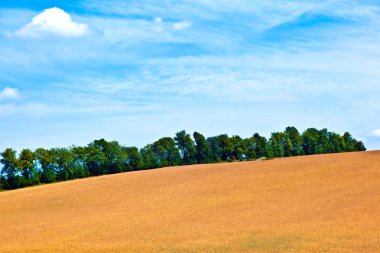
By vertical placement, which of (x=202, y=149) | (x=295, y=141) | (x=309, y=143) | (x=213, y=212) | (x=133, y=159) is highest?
(x=202, y=149)

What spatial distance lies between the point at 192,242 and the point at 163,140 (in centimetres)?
6210

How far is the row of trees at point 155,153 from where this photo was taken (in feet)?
215

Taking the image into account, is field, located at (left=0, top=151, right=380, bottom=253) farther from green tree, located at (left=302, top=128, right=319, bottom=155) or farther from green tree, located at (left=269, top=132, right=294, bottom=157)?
green tree, located at (left=302, top=128, right=319, bottom=155)

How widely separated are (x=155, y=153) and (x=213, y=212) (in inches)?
2058

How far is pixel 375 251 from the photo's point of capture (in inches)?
789

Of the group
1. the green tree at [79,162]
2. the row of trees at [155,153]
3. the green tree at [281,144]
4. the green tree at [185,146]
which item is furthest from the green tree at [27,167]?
the green tree at [281,144]

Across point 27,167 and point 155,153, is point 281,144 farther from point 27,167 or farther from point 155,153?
point 27,167

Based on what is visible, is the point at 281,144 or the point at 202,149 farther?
the point at 281,144

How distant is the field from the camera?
76.1ft

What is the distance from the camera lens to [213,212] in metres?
31.2

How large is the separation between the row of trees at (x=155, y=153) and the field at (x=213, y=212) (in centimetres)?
1686

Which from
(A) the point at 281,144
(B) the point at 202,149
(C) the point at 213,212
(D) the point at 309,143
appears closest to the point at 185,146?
(B) the point at 202,149

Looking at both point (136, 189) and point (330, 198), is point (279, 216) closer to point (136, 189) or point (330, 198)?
point (330, 198)

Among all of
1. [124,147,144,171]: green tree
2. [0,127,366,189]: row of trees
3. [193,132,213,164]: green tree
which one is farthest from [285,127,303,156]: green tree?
[124,147,144,171]: green tree
